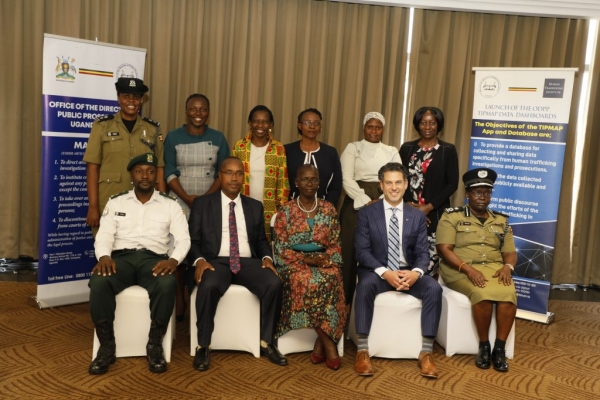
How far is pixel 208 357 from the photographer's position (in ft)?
10.9

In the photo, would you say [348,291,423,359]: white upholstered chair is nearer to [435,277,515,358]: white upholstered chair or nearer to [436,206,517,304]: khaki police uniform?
[435,277,515,358]: white upholstered chair

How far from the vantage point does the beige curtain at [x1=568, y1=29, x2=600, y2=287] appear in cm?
586

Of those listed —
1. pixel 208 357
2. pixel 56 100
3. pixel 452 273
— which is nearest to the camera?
pixel 208 357

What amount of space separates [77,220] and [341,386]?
270cm

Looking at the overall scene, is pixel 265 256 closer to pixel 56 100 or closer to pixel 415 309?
pixel 415 309

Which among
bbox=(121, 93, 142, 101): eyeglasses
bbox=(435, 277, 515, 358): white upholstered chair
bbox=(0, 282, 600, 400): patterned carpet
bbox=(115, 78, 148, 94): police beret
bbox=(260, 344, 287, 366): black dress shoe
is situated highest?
bbox=(115, 78, 148, 94): police beret

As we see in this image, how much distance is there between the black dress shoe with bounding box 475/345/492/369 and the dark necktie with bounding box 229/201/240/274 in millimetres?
1726

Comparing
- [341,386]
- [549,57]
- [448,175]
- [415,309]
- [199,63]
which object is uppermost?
[549,57]

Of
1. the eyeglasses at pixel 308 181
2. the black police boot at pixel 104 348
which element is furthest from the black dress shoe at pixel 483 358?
the black police boot at pixel 104 348

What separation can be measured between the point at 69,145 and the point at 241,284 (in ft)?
6.61

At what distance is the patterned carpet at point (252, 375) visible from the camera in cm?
298

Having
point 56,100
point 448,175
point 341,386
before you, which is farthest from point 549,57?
point 56,100

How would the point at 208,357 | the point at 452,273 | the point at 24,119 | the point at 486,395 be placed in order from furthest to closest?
the point at 24,119 → the point at 452,273 → the point at 208,357 → the point at 486,395

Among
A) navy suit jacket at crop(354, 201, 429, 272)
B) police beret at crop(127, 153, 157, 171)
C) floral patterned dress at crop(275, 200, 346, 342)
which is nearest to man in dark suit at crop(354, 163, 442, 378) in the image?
navy suit jacket at crop(354, 201, 429, 272)
